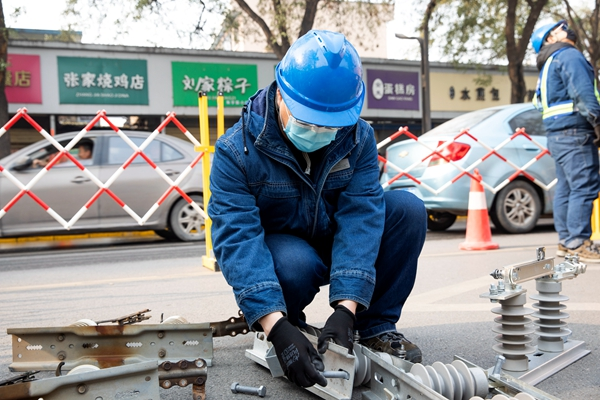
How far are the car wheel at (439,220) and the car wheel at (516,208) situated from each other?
34.0 inches

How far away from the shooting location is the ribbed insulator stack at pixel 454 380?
1.95 meters

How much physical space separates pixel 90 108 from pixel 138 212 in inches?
398

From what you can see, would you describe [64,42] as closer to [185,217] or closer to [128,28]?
[128,28]

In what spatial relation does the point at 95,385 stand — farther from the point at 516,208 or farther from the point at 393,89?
the point at 393,89

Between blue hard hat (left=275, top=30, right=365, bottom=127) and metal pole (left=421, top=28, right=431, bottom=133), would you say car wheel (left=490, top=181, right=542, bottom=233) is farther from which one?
metal pole (left=421, top=28, right=431, bottom=133)

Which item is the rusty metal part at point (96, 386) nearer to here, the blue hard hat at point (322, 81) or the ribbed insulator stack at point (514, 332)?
the blue hard hat at point (322, 81)

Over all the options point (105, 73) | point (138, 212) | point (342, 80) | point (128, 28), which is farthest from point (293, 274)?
point (105, 73)

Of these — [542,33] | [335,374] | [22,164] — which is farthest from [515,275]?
[22,164]

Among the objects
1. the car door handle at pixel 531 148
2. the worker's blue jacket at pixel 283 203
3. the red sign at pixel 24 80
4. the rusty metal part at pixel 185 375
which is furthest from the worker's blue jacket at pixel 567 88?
the red sign at pixel 24 80

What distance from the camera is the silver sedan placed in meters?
7.97

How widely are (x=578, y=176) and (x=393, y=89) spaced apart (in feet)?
54.0

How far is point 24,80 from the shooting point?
16406 mm

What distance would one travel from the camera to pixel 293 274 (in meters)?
2.37

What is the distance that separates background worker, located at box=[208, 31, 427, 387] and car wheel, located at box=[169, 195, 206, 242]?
6.08 metres
